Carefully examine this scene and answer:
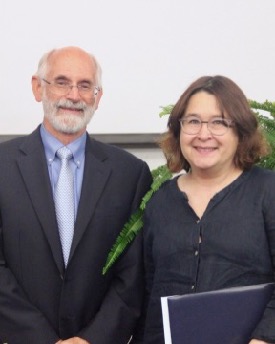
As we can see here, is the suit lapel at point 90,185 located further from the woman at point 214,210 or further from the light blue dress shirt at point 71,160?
the woman at point 214,210

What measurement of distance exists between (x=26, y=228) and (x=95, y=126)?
4.16ft

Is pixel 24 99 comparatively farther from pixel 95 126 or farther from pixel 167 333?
pixel 167 333

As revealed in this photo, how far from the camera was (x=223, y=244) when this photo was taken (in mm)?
2205

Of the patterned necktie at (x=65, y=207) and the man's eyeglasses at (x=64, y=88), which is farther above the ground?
the man's eyeglasses at (x=64, y=88)

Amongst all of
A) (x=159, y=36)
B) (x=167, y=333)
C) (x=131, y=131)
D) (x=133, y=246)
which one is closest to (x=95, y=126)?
(x=131, y=131)

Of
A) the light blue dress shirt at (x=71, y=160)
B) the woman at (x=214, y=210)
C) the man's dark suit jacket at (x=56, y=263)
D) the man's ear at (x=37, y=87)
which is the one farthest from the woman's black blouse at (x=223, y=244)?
the man's ear at (x=37, y=87)

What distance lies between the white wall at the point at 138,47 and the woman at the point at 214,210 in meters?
1.33

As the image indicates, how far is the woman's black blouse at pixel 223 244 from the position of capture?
2.18 metres

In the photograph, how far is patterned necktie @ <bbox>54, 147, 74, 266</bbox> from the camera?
2618 mm

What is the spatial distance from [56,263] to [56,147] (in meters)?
0.45

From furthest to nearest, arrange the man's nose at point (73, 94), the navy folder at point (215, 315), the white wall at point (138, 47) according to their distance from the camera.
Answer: the white wall at point (138, 47)
the man's nose at point (73, 94)
the navy folder at point (215, 315)

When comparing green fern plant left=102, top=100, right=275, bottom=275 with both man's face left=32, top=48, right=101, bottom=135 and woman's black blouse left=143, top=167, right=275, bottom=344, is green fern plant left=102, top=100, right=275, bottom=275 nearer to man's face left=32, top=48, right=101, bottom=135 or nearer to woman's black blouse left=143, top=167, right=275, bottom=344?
woman's black blouse left=143, top=167, right=275, bottom=344

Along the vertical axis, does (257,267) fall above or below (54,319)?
above

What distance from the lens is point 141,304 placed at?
273 centimetres
